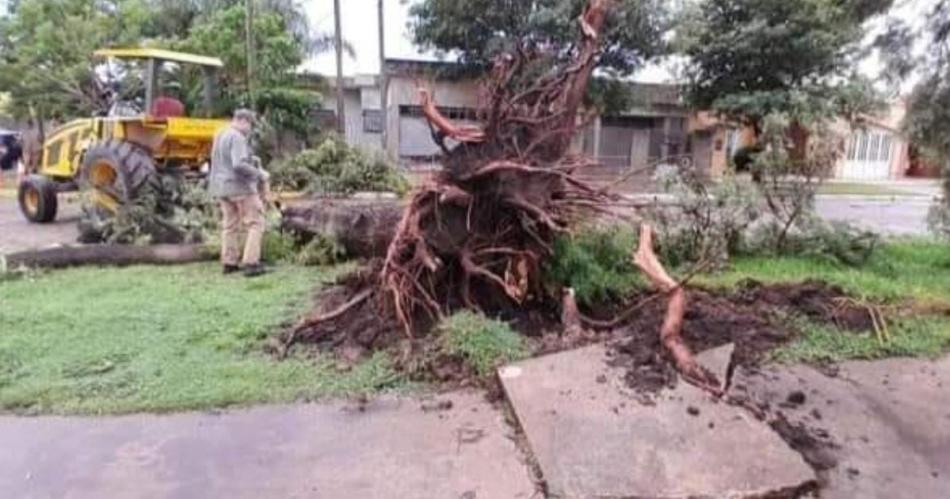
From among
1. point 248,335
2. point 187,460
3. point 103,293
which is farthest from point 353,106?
point 187,460

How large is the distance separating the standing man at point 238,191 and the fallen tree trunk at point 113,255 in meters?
0.61

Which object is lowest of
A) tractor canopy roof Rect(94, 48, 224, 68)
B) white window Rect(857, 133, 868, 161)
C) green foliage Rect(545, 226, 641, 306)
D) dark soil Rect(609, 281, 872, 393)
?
dark soil Rect(609, 281, 872, 393)

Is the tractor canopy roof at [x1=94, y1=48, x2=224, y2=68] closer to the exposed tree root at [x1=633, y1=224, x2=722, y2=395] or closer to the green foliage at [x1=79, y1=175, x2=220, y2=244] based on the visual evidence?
the green foliage at [x1=79, y1=175, x2=220, y2=244]

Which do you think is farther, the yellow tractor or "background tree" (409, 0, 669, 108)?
"background tree" (409, 0, 669, 108)

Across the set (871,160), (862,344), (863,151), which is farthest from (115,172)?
(871,160)

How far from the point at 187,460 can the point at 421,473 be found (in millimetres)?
1075

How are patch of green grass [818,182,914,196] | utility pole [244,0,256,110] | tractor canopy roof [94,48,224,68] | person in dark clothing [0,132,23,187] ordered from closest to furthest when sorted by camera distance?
tractor canopy roof [94,48,224,68] → utility pole [244,0,256,110] → person in dark clothing [0,132,23,187] → patch of green grass [818,182,914,196]

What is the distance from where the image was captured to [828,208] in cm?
1636

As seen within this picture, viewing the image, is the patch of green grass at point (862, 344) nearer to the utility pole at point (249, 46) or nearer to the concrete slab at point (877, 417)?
the concrete slab at point (877, 417)

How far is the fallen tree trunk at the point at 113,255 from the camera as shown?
23.6 ft

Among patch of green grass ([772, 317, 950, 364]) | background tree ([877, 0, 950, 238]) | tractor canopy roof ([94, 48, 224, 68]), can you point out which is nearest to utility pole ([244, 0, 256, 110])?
tractor canopy roof ([94, 48, 224, 68])

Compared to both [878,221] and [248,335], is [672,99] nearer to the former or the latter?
[878,221]

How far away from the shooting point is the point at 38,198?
10.7m

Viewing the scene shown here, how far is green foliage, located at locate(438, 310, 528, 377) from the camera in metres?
4.25
